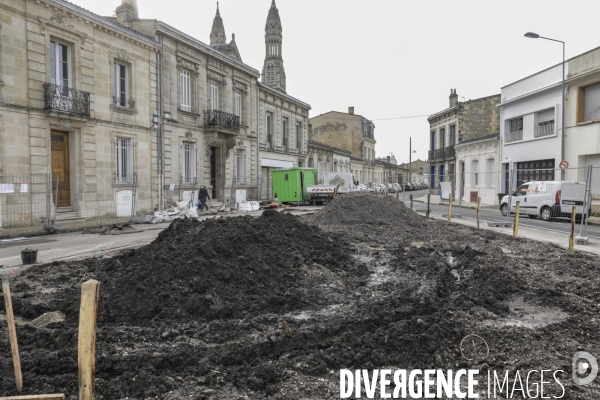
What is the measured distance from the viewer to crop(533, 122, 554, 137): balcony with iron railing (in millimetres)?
24125

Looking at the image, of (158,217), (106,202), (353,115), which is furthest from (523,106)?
(353,115)

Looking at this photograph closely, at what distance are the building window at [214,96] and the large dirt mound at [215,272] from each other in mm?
18807

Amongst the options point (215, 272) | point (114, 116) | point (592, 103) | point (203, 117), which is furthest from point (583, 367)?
point (203, 117)

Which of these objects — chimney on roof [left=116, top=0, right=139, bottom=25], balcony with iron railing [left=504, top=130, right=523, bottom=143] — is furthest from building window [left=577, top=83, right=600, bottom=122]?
chimney on roof [left=116, top=0, right=139, bottom=25]

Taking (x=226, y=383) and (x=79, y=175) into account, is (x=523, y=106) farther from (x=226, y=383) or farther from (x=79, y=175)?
(x=226, y=383)

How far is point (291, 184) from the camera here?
Result: 29.4m

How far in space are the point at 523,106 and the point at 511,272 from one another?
2404 cm

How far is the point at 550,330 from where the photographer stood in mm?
4418

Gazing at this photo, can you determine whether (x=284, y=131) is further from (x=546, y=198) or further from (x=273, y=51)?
(x=273, y=51)

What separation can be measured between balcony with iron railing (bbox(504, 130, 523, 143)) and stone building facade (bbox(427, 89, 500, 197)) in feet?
19.3

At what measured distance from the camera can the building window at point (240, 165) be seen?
28.1 metres

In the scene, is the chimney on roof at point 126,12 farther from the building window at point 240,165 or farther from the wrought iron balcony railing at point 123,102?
the building window at point 240,165

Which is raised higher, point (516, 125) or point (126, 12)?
point (126, 12)

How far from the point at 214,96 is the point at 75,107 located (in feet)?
36.0
